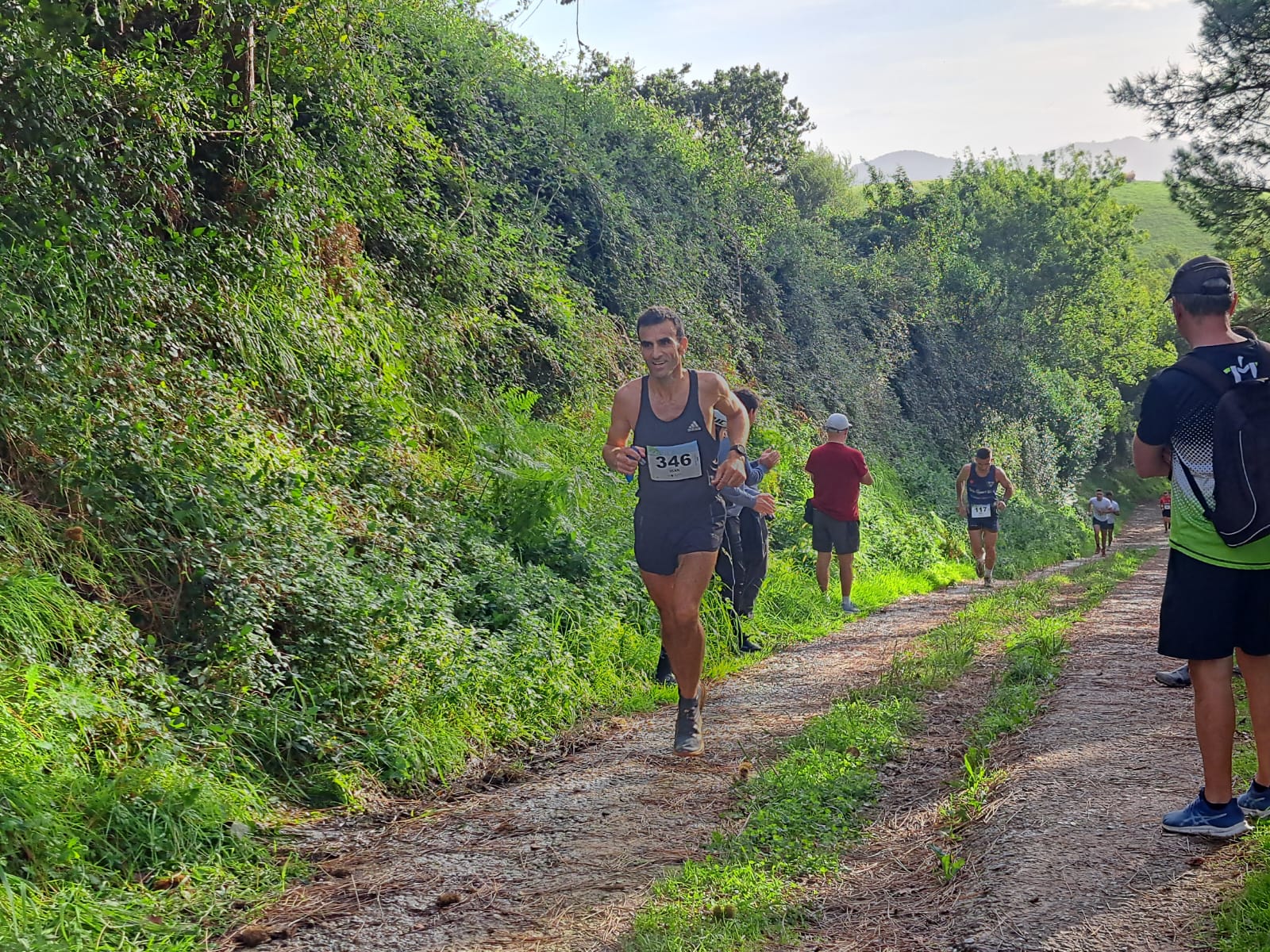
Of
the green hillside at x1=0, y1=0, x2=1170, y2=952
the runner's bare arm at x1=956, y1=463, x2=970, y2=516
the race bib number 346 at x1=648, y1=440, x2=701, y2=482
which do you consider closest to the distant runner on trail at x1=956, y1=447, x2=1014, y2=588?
the runner's bare arm at x1=956, y1=463, x2=970, y2=516

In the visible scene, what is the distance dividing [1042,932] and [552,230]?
470 inches

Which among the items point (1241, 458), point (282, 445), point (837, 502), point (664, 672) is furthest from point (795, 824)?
point (837, 502)

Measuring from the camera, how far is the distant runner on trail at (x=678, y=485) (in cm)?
585

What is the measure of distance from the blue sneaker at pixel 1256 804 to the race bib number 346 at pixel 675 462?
2.95m

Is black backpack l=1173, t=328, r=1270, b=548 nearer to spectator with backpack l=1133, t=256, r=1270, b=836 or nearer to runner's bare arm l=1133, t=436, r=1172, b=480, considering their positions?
spectator with backpack l=1133, t=256, r=1270, b=836

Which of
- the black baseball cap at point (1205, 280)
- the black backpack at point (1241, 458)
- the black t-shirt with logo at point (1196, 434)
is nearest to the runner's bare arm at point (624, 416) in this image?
the black t-shirt with logo at point (1196, 434)

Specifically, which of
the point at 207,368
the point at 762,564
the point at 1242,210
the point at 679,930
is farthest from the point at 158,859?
the point at 1242,210

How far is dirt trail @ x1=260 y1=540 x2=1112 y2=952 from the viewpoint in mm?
3668

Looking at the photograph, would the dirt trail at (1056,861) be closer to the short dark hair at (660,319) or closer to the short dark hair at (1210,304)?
the short dark hair at (1210,304)

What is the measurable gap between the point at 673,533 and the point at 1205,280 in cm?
289

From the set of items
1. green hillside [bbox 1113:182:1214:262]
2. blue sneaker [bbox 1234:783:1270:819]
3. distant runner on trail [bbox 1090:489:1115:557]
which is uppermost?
green hillside [bbox 1113:182:1214:262]

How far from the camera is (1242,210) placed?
53.7ft

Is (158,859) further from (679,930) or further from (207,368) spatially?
(207,368)

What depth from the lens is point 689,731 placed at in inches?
233
